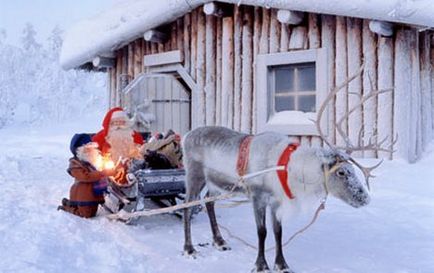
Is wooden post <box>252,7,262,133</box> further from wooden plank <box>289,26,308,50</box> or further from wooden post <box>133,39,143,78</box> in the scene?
wooden post <box>133,39,143,78</box>

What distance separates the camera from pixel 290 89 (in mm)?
8039

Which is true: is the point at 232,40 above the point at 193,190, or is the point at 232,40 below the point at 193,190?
above

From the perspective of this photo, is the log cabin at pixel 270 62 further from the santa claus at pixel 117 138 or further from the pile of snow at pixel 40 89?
the pile of snow at pixel 40 89

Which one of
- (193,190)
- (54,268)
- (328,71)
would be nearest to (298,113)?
(328,71)

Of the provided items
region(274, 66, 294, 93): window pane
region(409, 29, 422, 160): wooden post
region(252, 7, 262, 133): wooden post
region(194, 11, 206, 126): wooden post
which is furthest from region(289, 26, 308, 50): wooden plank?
region(194, 11, 206, 126): wooden post

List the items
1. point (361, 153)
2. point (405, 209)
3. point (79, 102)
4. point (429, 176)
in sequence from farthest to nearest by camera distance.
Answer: point (79, 102), point (361, 153), point (429, 176), point (405, 209)

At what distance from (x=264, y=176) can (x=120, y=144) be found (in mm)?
3049

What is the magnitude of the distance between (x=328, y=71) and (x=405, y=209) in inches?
100

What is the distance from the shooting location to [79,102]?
3659 cm

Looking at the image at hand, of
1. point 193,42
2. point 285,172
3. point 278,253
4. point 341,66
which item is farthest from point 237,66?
point 278,253

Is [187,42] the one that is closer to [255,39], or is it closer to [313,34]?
[255,39]

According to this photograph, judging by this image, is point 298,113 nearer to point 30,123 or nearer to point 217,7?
point 217,7

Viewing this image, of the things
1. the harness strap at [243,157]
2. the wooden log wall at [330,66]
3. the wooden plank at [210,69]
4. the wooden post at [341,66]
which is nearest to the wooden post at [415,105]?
the wooden log wall at [330,66]

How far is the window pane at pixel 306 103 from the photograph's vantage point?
7789 mm
